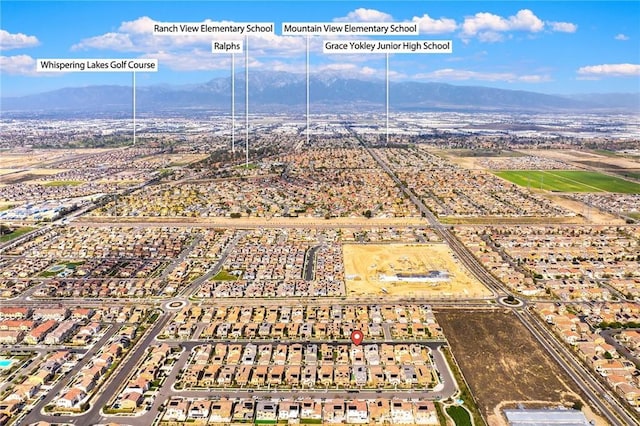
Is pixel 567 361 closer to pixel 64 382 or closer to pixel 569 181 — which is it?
pixel 64 382

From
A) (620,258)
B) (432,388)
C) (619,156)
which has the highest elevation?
(619,156)

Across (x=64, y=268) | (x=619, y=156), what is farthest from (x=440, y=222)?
(x=619, y=156)

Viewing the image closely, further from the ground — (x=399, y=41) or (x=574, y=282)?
(x=399, y=41)

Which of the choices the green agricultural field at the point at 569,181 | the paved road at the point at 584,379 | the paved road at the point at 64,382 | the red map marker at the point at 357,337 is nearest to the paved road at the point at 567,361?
the paved road at the point at 584,379

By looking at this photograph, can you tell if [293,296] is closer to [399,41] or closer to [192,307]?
[192,307]

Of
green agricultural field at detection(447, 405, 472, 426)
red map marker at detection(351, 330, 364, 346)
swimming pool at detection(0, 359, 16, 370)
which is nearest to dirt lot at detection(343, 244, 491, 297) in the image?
red map marker at detection(351, 330, 364, 346)

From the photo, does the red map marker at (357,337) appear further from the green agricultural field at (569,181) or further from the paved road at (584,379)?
the green agricultural field at (569,181)
